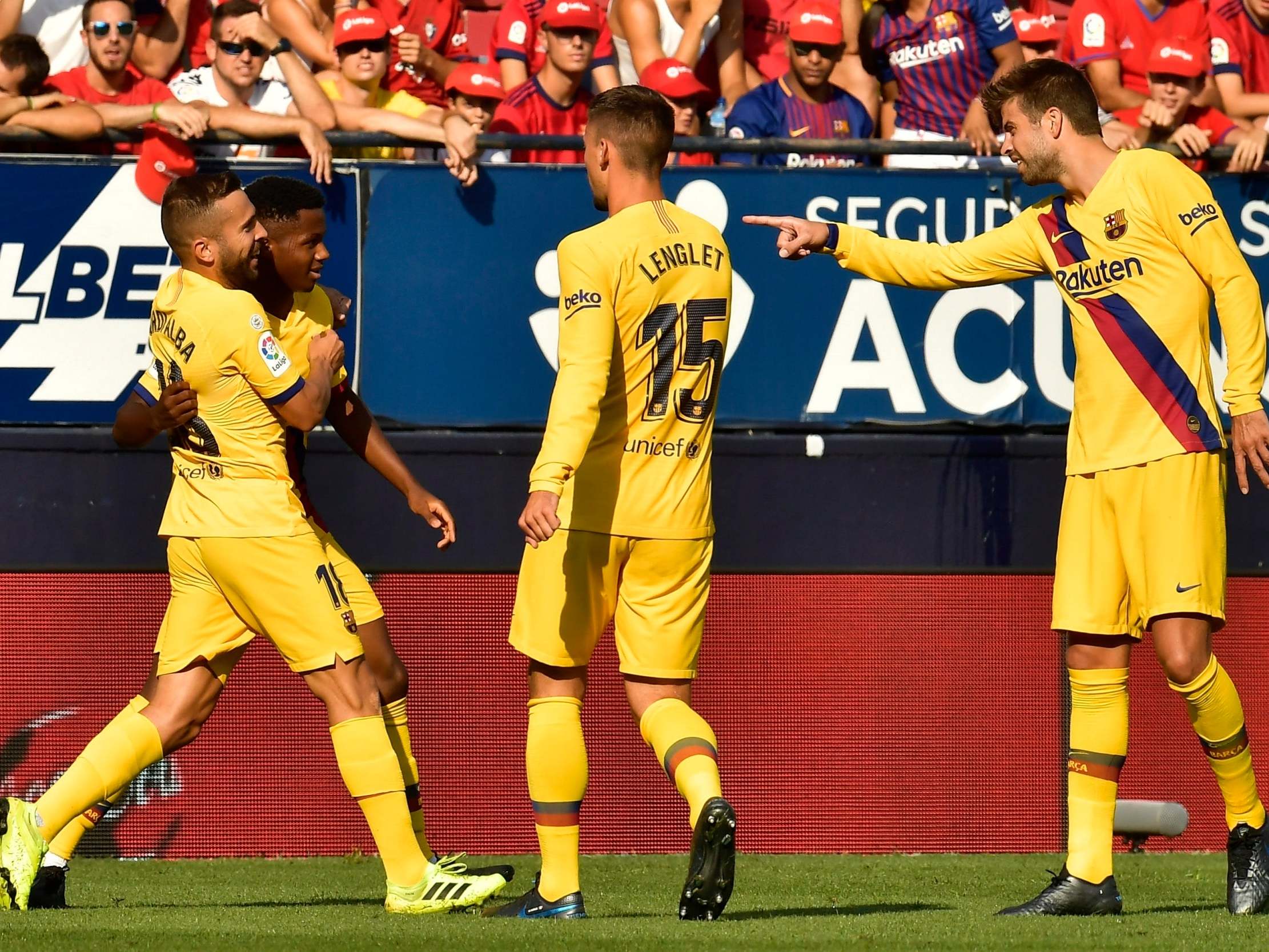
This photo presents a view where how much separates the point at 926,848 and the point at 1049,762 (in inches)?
24.2

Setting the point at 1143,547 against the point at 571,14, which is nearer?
the point at 1143,547

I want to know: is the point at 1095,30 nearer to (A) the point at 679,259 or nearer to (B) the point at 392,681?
(A) the point at 679,259

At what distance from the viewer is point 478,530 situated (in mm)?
7824

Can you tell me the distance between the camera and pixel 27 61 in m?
8.23

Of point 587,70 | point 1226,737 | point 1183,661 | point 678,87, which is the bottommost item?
point 1226,737

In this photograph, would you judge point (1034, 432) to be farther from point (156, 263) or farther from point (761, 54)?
point (156, 263)

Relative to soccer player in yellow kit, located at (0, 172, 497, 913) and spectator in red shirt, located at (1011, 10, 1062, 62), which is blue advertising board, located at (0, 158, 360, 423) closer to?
soccer player in yellow kit, located at (0, 172, 497, 913)

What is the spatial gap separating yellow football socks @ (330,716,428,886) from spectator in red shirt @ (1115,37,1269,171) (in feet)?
13.9

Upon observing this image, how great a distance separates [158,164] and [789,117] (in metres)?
2.92

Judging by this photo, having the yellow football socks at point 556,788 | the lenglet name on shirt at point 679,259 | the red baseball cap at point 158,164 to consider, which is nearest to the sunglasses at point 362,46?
the red baseball cap at point 158,164

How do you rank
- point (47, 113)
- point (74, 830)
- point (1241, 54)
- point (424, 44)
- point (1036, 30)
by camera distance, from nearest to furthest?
point (74, 830), point (47, 113), point (1036, 30), point (1241, 54), point (424, 44)

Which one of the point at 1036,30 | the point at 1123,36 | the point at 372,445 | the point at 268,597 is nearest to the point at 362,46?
the point at 372,445

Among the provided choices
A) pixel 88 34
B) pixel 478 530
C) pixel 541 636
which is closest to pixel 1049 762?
pixel 478 530

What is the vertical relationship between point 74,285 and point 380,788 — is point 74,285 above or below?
above
